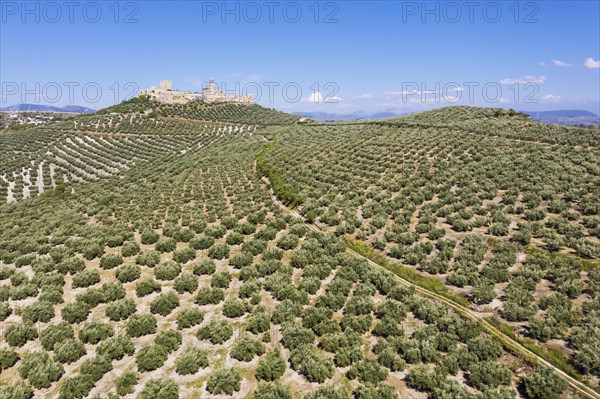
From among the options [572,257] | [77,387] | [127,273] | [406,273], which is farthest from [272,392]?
[572,257]

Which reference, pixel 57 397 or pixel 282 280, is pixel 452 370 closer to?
pixel 282 280

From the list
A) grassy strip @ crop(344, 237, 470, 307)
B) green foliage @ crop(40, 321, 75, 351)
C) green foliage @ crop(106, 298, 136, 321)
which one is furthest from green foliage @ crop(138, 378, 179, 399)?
grassy strip @ crop(344, 237, 470, 307)

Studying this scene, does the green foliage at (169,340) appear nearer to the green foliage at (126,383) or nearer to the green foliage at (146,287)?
the green foliage at (126,383)

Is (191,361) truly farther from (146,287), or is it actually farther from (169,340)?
(146,287)

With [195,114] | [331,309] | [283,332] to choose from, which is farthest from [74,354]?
[195,114]

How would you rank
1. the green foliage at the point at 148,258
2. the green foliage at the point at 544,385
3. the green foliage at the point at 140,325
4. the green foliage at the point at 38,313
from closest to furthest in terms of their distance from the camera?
1. the green foliage at the point at 544,385
2. the green foliage at the point at 140,325
3. the green foliage at the point at 38,313
4. the green foliage at the point at 148,258

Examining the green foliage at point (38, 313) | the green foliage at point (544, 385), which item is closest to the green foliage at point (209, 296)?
the green foliage at point (38, 313)

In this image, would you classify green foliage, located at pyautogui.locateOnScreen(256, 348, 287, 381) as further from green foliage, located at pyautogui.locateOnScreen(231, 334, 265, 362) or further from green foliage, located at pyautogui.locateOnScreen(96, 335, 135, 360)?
green foliage, located at pyautogui.locateOnScreen(96, 335, 135, 360)
